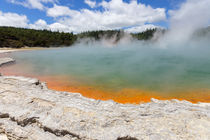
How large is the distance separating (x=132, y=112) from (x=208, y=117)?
71.6 inches

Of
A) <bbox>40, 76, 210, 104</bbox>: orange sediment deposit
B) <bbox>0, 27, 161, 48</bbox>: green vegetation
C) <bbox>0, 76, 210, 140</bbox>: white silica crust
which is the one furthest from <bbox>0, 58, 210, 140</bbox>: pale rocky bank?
<bbox>0, 27, 161, 48</bbox>: green vegetation

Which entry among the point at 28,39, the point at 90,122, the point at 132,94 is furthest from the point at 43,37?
the point at 90,122

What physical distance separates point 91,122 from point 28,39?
148 feet

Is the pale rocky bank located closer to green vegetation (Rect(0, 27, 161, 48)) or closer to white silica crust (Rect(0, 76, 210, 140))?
white silica crust (Rect(0, 76, 210, 140))

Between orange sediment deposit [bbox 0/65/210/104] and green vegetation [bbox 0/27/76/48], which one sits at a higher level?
green vegetation [bbox 0/27/76/48]

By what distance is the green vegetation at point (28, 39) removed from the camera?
3233 centimetres

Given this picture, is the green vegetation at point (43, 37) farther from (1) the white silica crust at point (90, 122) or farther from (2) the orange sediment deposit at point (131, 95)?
(1) the white silica crust at point (90, 122)

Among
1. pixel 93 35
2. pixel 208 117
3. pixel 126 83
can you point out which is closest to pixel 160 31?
pixel 93 35

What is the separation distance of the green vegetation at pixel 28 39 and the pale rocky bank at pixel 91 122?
38.2 m

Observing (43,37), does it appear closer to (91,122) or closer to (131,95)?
(131,95)

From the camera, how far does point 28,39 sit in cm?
3859

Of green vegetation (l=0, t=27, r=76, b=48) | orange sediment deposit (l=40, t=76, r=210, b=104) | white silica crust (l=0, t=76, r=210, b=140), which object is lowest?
orange sediment deposit (l=40, t=76, r=210, b=104)

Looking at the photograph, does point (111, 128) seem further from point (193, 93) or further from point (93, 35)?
point (93, 35)

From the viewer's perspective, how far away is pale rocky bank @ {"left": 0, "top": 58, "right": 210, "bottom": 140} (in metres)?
2.37
